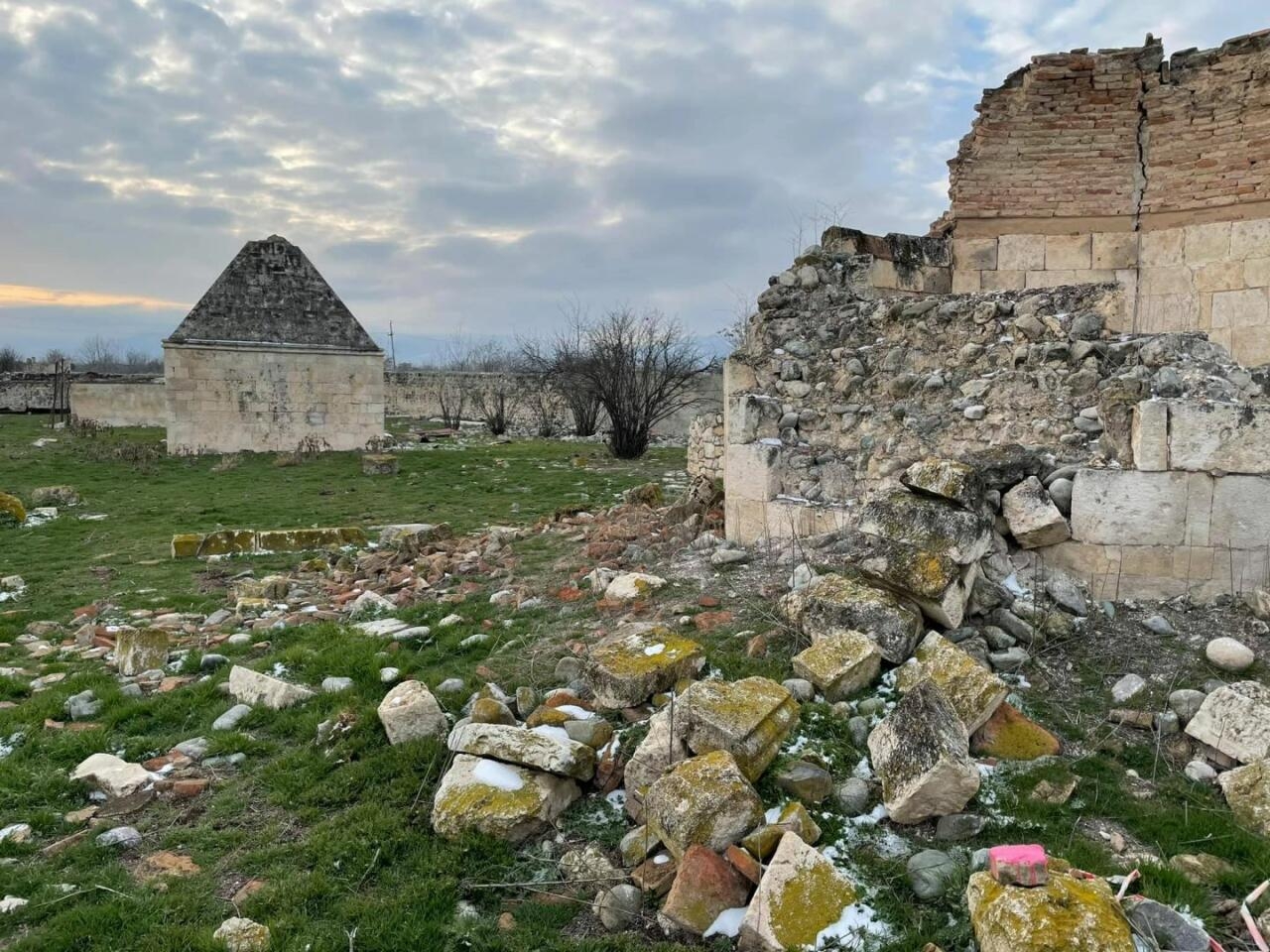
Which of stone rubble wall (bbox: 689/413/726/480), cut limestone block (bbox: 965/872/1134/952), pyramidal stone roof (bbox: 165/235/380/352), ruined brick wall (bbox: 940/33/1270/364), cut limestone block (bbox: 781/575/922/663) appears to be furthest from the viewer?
pyramidal stone roof (bbox: 165/235/380/352)

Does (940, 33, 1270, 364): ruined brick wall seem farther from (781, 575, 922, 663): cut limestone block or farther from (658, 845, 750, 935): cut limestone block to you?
(658, 845, 750, 935): cut limestone block

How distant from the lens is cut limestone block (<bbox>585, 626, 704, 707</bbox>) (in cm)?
379

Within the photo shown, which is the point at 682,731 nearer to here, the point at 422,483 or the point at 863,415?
the point at 863,415

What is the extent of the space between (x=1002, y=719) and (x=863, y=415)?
10.4 feet

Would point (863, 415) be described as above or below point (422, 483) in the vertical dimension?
above

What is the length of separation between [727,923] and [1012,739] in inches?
63.7

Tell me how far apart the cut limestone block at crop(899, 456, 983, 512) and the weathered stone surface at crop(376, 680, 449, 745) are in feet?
9.39

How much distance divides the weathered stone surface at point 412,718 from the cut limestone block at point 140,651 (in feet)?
7.66

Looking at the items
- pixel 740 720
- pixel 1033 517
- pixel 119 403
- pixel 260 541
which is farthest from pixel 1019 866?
pixel 119 403

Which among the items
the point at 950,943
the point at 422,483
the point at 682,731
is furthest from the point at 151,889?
the point at 422,483

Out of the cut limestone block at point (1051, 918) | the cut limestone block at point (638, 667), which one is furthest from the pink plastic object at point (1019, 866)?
the cut limestone block at point (638, 667)

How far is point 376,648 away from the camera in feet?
16.8

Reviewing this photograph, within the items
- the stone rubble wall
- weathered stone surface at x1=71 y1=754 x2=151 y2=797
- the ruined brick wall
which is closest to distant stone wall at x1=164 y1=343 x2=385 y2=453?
the stone rubble wall

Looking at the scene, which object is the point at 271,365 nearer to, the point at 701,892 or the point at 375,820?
the point at 375,820
